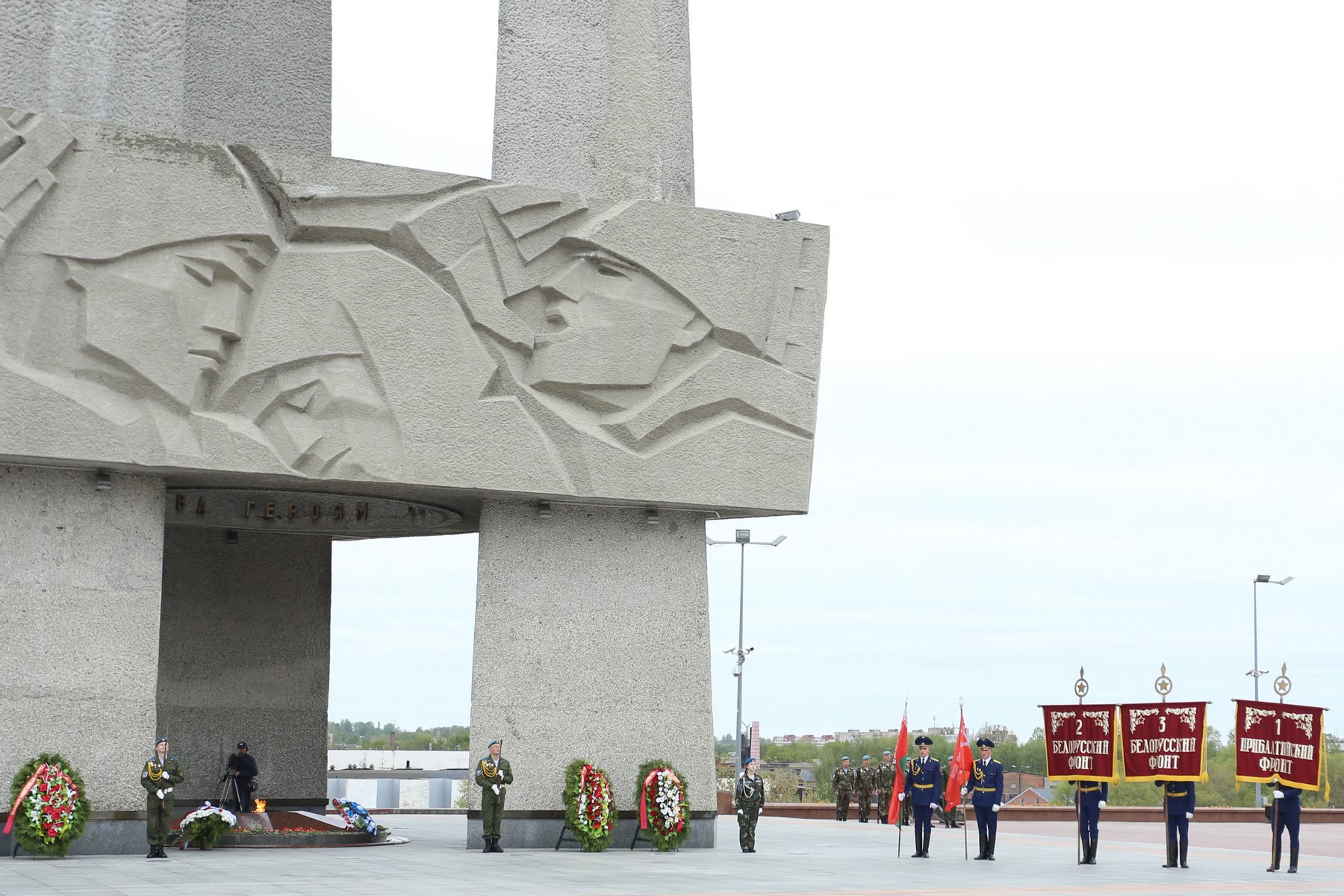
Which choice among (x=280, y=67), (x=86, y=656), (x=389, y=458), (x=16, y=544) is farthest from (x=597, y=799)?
(x=280, y=67)

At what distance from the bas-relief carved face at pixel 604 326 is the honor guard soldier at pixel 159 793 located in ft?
20.8

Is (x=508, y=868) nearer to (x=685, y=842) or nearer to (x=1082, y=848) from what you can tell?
(x=685, y=842)

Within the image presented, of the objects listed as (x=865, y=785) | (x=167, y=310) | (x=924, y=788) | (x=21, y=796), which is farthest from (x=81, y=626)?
(x=865, y=785)

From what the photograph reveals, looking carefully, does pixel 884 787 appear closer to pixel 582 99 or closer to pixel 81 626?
pixel 582 99

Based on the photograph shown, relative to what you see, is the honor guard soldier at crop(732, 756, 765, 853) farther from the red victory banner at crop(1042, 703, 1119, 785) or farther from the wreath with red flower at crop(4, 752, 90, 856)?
the wreath with red flower at crop(4, 752, 90, 856)

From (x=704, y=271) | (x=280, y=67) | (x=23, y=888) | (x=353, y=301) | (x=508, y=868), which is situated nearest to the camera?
(x=23, y=888)

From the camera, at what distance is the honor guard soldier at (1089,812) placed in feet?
65.9

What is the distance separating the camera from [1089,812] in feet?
66.9

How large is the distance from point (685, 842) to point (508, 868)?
14.2ft

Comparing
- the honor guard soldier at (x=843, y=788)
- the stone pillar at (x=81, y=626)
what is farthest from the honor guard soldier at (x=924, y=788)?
the honor guard soldier at (x=843, y=788)

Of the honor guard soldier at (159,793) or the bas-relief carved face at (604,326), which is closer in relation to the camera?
the honor guard soldier at (159,793)

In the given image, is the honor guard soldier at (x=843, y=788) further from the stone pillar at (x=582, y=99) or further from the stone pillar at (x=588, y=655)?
the stone pillar at (x=582, y=99)

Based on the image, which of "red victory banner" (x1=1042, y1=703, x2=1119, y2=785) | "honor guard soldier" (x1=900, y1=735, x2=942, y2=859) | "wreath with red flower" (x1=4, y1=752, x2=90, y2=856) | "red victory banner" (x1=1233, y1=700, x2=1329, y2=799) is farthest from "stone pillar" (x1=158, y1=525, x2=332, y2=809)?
"red victory banner" (x1=1233, y1=700, x2=1329, y2=799)

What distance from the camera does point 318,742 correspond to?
25984 mm
